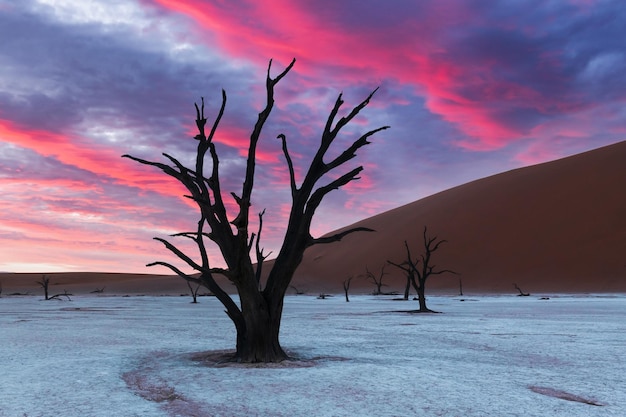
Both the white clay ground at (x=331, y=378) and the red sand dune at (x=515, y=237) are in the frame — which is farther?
the red sand dune at (x=515, y=237)

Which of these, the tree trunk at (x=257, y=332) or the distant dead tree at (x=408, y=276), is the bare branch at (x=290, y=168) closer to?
the tree trunk at (x=257, y=332)

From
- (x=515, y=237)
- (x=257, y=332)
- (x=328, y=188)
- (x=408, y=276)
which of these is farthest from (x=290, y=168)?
(x=515, y=237)

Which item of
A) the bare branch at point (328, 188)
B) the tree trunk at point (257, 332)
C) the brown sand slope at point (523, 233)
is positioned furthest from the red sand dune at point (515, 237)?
the tree trunk at point (257, 332)

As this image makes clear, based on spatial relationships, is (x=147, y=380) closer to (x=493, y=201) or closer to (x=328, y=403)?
(x=328, y=403)

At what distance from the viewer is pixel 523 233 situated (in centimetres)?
7006

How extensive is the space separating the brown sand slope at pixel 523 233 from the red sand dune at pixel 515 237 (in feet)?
0.36

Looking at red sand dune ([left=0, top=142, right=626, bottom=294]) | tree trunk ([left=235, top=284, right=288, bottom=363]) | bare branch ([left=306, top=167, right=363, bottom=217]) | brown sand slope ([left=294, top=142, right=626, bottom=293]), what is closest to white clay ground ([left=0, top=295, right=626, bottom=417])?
tree trunk ([left=235, top=284, right=288, bottom=363])

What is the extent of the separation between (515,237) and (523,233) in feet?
3.41

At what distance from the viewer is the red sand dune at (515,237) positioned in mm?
59812

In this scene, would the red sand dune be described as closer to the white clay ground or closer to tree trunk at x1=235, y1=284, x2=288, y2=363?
the white clay ground

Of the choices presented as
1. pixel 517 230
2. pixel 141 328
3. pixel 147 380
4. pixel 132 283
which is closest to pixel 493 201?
pixel 517 230

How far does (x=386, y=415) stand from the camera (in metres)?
5.38

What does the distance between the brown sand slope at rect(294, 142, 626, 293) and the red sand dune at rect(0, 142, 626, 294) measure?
11cm

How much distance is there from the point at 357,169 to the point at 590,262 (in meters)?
56.3
